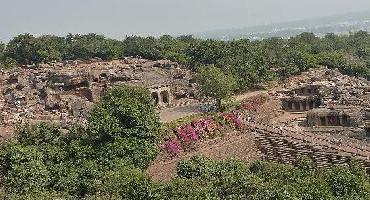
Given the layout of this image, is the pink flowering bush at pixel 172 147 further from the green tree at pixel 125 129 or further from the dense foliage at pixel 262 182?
the dense foliage at pixel 262 182

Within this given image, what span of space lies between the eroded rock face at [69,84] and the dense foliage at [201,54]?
4.64m

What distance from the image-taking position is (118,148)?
40.5 m

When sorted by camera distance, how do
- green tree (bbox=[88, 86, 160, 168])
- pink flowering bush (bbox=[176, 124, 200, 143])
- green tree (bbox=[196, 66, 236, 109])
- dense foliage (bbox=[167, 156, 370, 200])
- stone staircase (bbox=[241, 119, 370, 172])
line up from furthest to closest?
green tree (bbox=[196, 66, 236, 109]) → pink flowering bush (bbox=[176, 124, 200, 143]) → green tree (bbox=[88, 86, 160, 168]) → stone staircase (bbox=[241, 119, 370, 172]) → dense foliage (bbox=[167, 156, 370, 200])

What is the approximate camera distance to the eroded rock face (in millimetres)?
53125

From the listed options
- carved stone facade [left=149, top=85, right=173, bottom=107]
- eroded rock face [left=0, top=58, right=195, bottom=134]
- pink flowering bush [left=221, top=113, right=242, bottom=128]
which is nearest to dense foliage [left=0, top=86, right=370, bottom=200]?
pink flowering bush [left=221, top=113, right=242, bottom=128]

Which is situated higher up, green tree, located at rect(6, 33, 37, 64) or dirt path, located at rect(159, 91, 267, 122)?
green tree, located at rect(6, 33, 37, 64)

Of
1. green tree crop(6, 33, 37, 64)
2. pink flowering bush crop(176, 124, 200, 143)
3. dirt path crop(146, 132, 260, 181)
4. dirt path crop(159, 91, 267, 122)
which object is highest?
green tree crop(6, 33, 37, 64)

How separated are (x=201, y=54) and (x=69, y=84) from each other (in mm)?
20778

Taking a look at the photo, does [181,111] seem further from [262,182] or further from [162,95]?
[262,182]

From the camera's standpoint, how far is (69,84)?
63.1 m

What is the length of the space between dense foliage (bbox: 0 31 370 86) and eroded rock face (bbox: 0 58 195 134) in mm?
4635

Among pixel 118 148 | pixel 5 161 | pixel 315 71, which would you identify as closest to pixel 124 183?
pixel 118 148

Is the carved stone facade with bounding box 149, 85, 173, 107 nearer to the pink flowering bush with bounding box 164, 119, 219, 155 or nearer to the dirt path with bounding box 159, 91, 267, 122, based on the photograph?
the dirt path with bounding box 159, 91, 267, 122

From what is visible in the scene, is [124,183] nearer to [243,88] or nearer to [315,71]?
[243,88]
